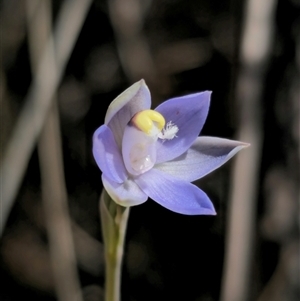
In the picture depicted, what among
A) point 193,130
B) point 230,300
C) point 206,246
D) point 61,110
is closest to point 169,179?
point 193,130

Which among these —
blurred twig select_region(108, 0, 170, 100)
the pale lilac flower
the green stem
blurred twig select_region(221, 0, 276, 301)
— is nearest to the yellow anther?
the pale lilac flower

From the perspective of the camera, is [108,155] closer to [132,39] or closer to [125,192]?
[125,192]

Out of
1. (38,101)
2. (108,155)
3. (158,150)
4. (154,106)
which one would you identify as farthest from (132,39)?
(108,155)

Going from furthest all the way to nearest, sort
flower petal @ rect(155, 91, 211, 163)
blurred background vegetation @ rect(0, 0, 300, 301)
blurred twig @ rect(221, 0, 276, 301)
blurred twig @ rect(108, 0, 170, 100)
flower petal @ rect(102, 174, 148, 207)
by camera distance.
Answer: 1. blurred twig @ rect(108, 0, 170, 100)
2. blurred background vegetation @ rect(0, 0, 300, 301)
3. blurred twig @ rect(221, 0, 276, 301)
4. flower petal @ rect(155, 91, 211, 163)
5. flower petal @ rect(102, 174, 148, 207)

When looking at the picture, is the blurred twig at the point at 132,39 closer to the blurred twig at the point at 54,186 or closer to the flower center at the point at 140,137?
the blurred twig at the point at 54,186

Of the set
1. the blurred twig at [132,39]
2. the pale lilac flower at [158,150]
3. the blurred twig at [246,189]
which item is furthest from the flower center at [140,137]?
the blurred twig at [132,39]

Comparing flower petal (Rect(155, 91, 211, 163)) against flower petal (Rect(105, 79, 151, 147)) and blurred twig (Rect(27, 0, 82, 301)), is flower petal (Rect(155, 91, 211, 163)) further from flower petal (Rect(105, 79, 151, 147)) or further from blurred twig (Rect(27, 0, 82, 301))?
blurred twig (Rect(27, 0, 82, 301))

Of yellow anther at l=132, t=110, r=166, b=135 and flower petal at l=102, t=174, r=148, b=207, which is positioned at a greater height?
yellow anther at l=132, t=110, r=166, b=135
